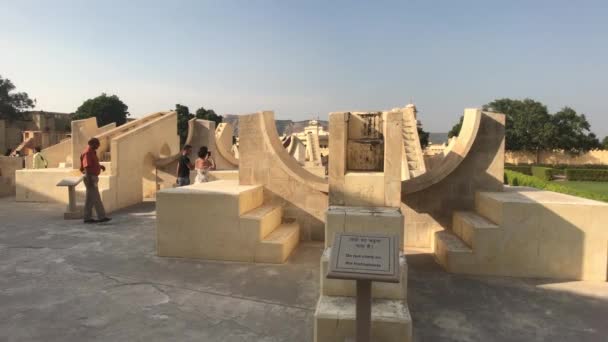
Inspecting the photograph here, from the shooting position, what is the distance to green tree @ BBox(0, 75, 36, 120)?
46.3 meters

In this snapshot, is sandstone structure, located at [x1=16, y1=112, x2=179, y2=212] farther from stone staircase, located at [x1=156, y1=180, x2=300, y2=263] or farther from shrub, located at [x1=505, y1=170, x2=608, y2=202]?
shrub, located at [x1=505, y1=170, x2=608, y2=202]

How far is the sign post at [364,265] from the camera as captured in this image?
2264mm

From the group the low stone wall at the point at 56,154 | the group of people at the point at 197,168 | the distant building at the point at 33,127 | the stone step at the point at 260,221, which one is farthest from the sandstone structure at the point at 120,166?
the distant building at the point at 33,127

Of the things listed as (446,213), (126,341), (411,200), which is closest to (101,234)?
(126,341)

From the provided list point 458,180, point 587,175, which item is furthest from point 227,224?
point 587,175

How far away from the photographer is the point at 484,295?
4004 mm

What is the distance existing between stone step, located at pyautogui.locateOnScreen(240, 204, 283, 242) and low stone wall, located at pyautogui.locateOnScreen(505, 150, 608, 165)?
4901cm

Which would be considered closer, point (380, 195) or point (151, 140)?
point (380, 195)

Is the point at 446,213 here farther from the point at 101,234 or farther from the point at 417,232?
the point at 101,234

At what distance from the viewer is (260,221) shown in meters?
5.06

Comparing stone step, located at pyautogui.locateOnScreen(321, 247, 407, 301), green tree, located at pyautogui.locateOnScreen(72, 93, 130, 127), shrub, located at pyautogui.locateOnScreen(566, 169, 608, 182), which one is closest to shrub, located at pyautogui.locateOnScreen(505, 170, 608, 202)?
stone step, located at pyautogui.locateOnScreen(321, 247, 407, 301)

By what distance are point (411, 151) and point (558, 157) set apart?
46305mm

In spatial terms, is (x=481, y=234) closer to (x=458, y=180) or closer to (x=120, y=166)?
(x=458, y=180)

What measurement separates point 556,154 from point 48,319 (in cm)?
5437
